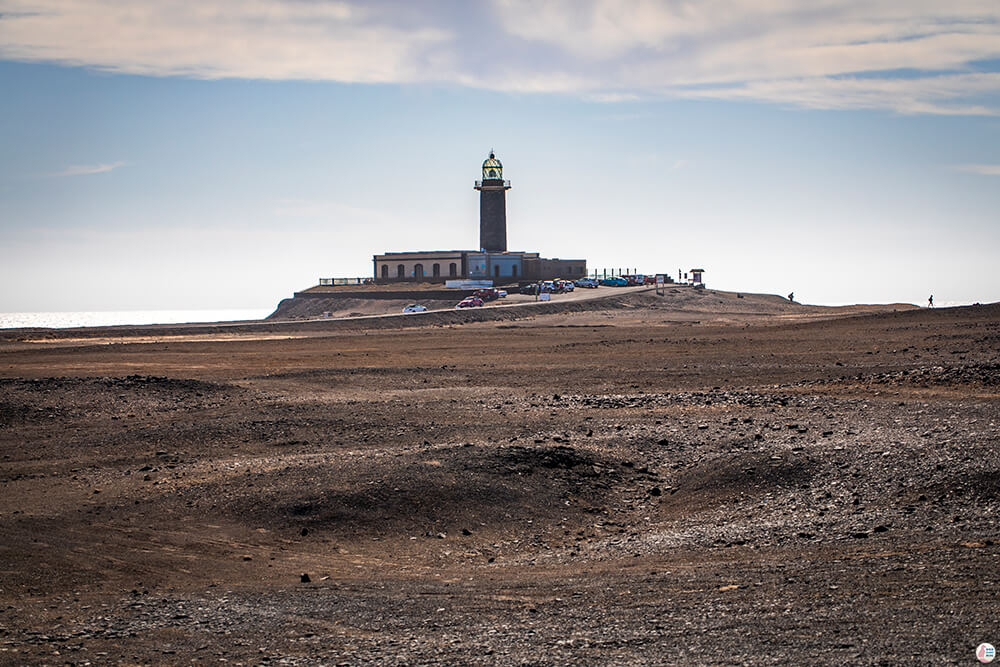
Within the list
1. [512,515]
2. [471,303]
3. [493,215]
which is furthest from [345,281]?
[512,515]

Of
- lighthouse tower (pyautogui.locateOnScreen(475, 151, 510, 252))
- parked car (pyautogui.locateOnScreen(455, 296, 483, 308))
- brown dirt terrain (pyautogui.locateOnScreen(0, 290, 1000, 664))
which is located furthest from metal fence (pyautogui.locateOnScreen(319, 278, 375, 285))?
brown dirt terrain (pyautogui.locateOnScreen(0, 290, 1000, 664))

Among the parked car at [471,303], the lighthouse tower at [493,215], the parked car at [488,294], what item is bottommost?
the parked car at [471,303]

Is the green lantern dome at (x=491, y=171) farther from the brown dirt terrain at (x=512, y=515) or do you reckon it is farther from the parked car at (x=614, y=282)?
the brown dirt terrain at (x=512, y=515)

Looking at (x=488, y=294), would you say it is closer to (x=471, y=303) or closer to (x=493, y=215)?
(x=471, y=303)

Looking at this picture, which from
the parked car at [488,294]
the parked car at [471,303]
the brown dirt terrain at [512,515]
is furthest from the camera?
the parked car at [488,294]

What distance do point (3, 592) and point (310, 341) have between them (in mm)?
37152

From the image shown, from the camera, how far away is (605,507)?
55.8 ft

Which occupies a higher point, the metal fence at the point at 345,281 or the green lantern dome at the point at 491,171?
the green lantern dome at the point at 491,171

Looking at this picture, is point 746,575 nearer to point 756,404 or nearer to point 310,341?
point 756,404

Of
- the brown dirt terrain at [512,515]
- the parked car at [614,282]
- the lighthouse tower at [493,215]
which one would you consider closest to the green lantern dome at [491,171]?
the lighthouse tower at [493,215]

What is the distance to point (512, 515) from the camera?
16.2 m

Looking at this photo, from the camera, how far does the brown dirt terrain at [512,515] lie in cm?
1026

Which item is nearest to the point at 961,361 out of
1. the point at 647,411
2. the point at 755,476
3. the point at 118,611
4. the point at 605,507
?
the point at 647,411

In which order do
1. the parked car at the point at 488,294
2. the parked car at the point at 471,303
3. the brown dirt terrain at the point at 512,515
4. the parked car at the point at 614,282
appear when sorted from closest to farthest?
1. the brown dirt terrain at the point at 512,515
2. the parked car at the point at 471,303
3. the parked car at the point at 488,294
4. the parked car at the point at 614,282
